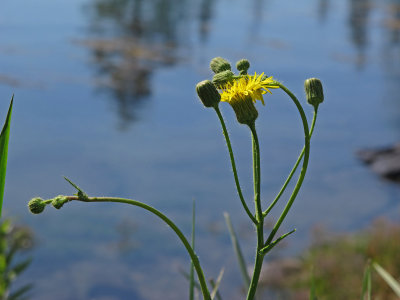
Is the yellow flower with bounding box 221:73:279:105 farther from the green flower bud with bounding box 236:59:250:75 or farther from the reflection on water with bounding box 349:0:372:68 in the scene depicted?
the reflection on water with bounding box 349:0:372:68

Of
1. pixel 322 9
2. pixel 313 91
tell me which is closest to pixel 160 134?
pixel 313 91

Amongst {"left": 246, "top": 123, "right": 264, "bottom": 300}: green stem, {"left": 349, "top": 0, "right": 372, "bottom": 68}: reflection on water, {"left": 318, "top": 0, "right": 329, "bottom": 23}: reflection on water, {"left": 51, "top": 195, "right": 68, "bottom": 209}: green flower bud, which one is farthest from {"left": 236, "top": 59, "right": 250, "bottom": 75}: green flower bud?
{"left": 318, "top": 0, "right": 329, "bottom": 23}: reflection on water

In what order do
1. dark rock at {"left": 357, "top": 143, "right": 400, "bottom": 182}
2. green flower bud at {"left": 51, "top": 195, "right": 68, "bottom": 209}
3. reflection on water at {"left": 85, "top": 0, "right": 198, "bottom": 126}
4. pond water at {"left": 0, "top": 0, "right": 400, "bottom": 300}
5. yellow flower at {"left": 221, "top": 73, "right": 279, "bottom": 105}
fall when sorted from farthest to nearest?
reflection on water at {"left": 85, "top": 0, "right": 198, "bottom": 126} < dark rock at {"left": 357, "top": 143, "right": 400, "bottom": 182} < pond water at {"left": 0, "top": 0, "right": 400, "bottom": 300} < yellow flower at {"left": 221, "top": 73, "right": 279, "bottom": 105} < green flower bud at {"left": 51, "top": 195, "right": 68, "bottom": 209}

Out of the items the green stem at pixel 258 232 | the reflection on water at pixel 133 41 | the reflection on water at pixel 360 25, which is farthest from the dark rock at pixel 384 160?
the green stem at pixel 258 232

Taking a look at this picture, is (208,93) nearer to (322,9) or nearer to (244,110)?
(244,110)

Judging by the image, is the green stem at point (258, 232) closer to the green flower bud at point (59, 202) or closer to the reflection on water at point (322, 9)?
the green flower bud at point (59, 202)

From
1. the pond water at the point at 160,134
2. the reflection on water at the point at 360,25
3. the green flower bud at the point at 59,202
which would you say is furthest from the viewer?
the reflection on water at the point at 360,25
